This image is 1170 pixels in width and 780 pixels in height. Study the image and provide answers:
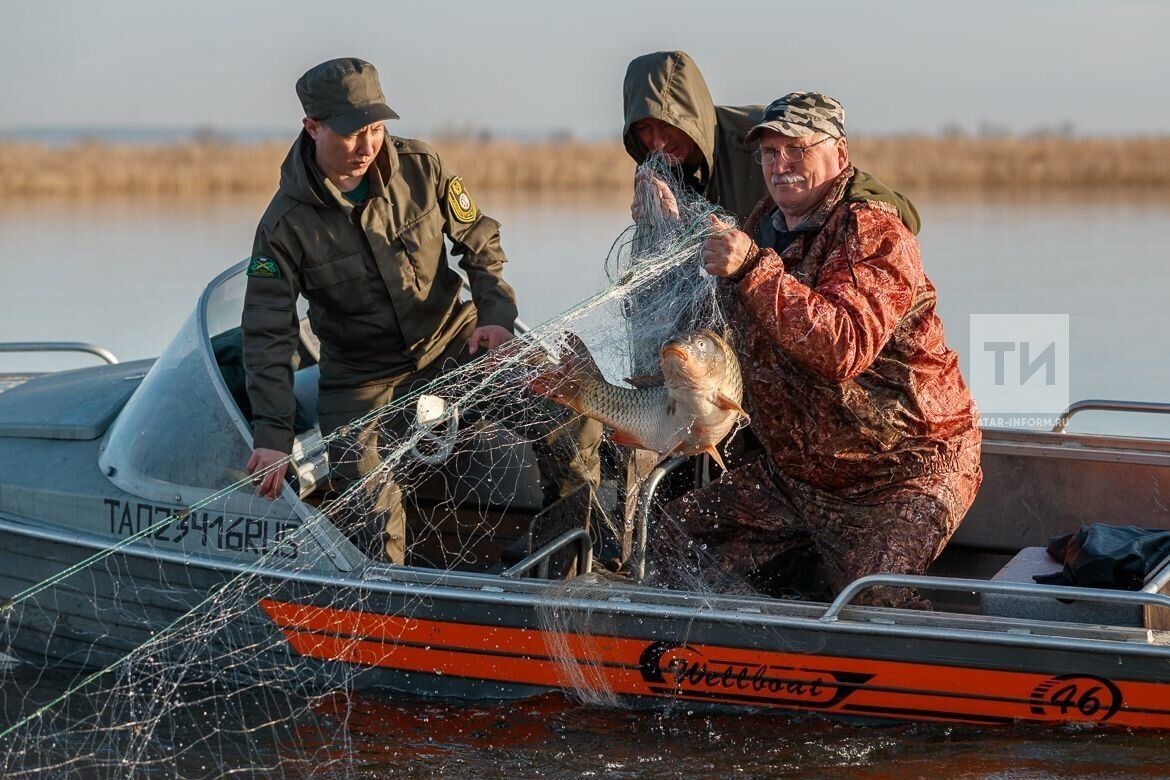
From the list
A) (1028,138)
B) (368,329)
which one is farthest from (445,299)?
(1028,138)

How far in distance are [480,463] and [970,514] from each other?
2.10 metres

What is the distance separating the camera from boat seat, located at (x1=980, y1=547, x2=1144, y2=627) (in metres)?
4.81

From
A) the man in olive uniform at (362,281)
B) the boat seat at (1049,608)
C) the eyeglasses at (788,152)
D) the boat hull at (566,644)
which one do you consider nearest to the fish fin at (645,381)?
the man in olive uniform at (362,281)

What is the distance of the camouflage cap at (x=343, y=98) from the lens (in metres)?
5.29

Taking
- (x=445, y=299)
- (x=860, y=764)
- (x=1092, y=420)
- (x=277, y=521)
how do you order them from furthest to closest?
(x=1092, y=420) < (x=445, y=299) < (x=277, y=521) < (x=860, y=764)

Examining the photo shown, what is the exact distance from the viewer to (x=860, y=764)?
5.01 meters

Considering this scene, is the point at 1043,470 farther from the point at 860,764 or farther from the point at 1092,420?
the point at 1092,420

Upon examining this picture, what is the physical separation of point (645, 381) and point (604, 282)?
1.74 ft

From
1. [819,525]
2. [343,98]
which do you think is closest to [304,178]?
[343,98]

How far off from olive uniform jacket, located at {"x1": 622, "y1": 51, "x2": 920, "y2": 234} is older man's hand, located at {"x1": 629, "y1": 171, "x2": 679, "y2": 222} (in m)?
0.32

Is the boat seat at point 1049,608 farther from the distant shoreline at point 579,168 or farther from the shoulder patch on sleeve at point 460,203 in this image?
the distant shoreline at point 579,168

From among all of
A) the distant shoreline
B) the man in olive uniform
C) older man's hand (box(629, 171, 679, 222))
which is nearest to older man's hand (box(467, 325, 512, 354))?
the man in olive uniform

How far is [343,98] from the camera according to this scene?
17.4 feet

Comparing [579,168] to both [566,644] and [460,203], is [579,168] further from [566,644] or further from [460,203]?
[566,644]
